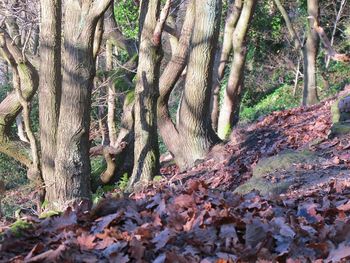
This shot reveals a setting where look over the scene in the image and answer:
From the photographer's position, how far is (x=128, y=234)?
3.40 metres

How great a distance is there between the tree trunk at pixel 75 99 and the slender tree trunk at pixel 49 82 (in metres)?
0.44

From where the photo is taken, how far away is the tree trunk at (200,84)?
443 inches

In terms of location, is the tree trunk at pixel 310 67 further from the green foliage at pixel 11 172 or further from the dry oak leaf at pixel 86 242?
the dry oak leaf at pixel 86 242

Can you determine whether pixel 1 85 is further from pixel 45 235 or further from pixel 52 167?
pixel 45 235

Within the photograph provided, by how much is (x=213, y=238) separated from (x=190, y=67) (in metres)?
8.25

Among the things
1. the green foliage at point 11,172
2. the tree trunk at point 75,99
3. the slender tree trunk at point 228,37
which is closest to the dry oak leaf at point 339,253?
the tree trunk at point 75,99

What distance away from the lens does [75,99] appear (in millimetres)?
9039

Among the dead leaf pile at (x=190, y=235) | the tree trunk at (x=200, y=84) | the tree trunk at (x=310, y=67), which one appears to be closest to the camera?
the dead leaf pile at (x=190, y=235)

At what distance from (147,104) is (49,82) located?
1769 millimetres

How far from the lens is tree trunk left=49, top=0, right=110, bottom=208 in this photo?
9000 mm

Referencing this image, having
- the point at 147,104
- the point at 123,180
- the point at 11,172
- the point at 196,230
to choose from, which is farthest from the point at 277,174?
the point at 11,172

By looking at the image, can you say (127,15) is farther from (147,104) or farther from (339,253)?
(339,253)

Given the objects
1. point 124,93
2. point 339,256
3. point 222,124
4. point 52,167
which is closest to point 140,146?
point 52,167

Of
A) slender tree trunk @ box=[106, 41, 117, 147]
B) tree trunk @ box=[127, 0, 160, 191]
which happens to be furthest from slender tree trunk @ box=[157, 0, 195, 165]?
slender tree trunk @ box=[106, 41, 117, 147]
